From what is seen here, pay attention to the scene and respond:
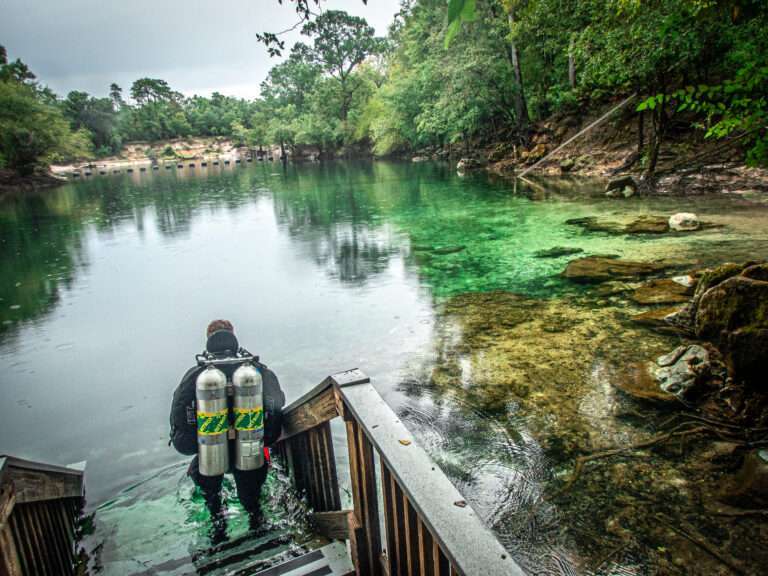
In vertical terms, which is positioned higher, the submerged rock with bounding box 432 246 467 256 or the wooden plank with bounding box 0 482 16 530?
the wooden plank with bounding box 0 482 16 530

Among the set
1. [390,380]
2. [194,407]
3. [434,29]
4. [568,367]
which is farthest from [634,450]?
[434,29]

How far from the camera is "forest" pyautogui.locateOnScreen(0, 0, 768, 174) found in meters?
7.03

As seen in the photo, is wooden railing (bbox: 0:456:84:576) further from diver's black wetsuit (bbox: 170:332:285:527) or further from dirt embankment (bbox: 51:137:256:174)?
dirt embankment (bbox: 51:137:256:174)

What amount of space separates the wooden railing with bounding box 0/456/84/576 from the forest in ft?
8.94

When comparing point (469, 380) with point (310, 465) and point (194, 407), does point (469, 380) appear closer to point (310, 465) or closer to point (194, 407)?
point (310, 465)

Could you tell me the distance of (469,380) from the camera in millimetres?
5957

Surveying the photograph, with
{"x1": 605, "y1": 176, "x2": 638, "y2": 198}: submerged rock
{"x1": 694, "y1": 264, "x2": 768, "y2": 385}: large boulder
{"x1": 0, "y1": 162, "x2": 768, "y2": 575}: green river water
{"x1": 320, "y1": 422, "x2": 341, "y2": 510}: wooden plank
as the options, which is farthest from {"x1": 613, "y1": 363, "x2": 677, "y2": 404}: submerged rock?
{"x1": 605, "y1": 176, "x2": 638, "y2": 198}: submerged rock

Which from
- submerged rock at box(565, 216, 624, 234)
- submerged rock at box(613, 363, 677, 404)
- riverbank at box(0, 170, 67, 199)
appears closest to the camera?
submerged rock at box(613, 363, 677, 404)

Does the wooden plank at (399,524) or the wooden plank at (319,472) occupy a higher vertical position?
the wooden plank at (399,524)

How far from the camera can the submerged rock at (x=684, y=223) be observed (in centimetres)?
1173

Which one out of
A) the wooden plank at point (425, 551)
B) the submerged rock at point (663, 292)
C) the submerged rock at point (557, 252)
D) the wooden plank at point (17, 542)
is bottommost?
the submerged rock at point (663, 292)

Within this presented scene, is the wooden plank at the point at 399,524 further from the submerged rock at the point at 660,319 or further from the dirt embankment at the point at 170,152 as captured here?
the dirt embankment at the point at 170,152

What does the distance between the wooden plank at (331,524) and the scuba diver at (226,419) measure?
53cm

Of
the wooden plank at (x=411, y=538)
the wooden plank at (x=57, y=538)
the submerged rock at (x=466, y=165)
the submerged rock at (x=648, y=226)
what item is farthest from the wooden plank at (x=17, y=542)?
the submerged rock at (x=466, y=165)
